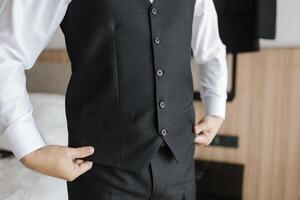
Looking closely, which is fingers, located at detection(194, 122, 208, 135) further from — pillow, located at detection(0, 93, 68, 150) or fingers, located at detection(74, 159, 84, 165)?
pillow, located at detection(0, 93, 68, 150)

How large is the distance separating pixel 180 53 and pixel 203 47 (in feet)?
0.52

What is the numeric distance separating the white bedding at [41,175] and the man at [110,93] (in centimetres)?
47

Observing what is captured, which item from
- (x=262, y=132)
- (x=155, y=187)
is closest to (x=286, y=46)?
(x=262, y=132)


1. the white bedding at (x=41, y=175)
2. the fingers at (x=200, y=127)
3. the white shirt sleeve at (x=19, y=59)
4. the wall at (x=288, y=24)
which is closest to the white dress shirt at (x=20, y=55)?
the white shirt sleeve at (x=19, y=59)

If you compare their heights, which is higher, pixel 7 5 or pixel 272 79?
pixel 7 5

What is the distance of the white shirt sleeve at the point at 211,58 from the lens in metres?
0.88

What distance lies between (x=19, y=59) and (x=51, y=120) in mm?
942

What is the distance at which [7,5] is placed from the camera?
626mm

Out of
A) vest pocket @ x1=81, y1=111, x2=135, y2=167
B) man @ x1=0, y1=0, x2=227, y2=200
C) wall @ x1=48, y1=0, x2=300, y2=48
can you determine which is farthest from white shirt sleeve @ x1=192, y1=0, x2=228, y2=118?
wall @ x1=48, y1=0, x2=300, y2=48

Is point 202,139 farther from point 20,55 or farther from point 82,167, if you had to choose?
point 20,55

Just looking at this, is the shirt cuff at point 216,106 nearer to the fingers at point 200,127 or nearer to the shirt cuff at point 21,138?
the fingers at point 200,127

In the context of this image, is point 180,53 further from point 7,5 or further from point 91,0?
point 7,5

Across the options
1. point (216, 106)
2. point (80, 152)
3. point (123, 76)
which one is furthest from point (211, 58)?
point (80, 152)

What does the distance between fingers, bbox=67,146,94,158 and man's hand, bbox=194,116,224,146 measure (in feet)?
0.95
